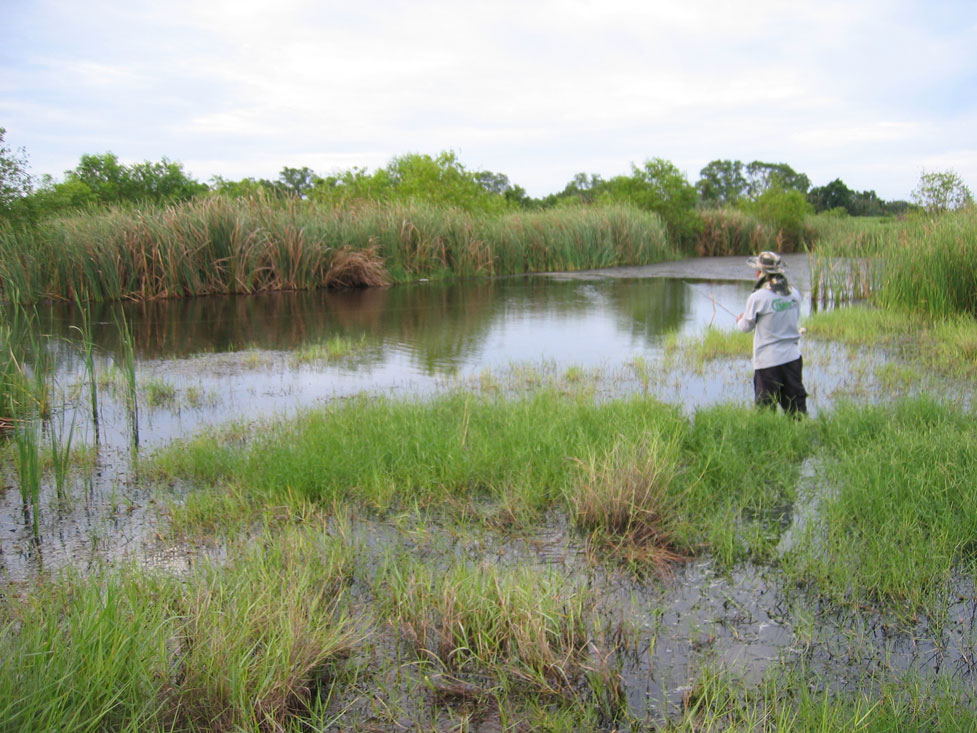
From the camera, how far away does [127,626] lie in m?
2.88

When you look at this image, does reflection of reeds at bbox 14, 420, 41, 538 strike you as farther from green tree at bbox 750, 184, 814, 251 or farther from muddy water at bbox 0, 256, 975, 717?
green tree at bbox 750, 184, 814, 251

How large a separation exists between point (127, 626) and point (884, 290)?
509 inches

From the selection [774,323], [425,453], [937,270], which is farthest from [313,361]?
[937,270]

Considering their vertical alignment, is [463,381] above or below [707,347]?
below

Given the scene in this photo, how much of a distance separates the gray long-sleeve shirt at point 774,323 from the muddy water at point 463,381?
698mm

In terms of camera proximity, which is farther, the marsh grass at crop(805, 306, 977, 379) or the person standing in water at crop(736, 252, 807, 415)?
the marsh grass at crop(805, 306, 977, 379)

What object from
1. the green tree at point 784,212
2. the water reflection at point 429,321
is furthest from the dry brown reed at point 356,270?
the green tree at point 784,212

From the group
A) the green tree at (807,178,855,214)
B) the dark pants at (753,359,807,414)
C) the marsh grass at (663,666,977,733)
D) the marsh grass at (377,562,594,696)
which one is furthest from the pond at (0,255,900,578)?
A: the green tree at (807,178,855,214)

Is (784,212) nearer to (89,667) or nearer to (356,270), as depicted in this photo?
(356,270)

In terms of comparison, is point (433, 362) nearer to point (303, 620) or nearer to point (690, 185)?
point (303, 620)

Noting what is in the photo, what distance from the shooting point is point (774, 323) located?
6543mm

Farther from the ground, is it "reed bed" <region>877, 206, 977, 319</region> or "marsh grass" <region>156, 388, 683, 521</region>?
"reed bed" <region>877, 206, 977, 319</region>

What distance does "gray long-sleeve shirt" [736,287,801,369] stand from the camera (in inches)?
254

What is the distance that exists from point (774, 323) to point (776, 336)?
0.38ft
